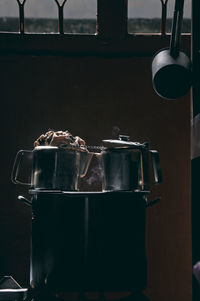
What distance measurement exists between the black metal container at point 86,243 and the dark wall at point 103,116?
818 millimetres

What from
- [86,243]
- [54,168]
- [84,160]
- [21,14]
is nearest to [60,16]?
[21,14]

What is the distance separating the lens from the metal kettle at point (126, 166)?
1.92m

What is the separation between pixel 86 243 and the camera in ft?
5.90

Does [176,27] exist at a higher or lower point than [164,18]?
lower

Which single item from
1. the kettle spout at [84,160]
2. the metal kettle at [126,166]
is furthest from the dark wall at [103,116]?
the metal kettle at [126,166]

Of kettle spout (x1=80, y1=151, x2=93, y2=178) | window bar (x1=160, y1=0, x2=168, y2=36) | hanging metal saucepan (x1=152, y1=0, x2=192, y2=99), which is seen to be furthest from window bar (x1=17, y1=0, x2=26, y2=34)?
hanging metal saucepan (x1=152, y1=0, x2=192, y2=99)

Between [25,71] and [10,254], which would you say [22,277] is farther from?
[25,71]

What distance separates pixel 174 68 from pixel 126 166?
486 mm

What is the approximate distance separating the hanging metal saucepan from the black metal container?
464 millimetres

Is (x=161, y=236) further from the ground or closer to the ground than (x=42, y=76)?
closer to the ground

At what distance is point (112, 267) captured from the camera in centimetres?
180

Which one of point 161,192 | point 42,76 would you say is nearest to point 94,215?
point 161,192

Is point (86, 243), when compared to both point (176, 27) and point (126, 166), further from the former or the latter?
point (176, 27)

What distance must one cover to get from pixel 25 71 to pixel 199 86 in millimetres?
1314
